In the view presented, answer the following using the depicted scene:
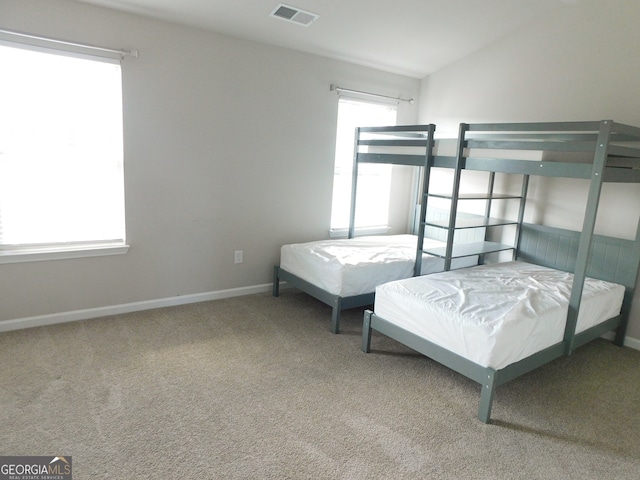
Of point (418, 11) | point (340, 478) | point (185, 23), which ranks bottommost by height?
point (340, 478)

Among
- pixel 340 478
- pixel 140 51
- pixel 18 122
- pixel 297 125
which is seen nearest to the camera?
pixel 340 478

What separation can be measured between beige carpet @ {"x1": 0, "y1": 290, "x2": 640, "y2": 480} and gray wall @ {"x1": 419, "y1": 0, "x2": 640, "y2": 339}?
4.02 feet

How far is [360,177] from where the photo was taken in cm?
484

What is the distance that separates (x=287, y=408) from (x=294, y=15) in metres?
2.88

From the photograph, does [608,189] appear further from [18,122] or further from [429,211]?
[18,122]

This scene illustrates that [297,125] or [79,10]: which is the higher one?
[79,10]

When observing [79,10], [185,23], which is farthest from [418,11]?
[79,10]

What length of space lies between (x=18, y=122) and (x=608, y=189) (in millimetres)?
4499

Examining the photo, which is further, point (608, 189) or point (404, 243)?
point (404, 243)

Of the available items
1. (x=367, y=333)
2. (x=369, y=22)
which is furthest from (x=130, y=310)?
(x=369, y=22)

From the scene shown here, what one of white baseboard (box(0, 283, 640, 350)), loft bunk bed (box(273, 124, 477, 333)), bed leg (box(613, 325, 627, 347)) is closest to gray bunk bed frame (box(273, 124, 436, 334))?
loft bunk bed (box(273, 124, 477, 333))

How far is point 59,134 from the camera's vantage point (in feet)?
10.4

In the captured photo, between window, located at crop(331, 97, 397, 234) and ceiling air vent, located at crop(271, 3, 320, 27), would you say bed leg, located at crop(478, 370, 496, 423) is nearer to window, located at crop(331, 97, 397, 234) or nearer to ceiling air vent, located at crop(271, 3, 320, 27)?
window, located at crop(331, 97, 397, 234)

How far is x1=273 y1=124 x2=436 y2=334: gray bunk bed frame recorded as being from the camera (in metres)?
3.53
